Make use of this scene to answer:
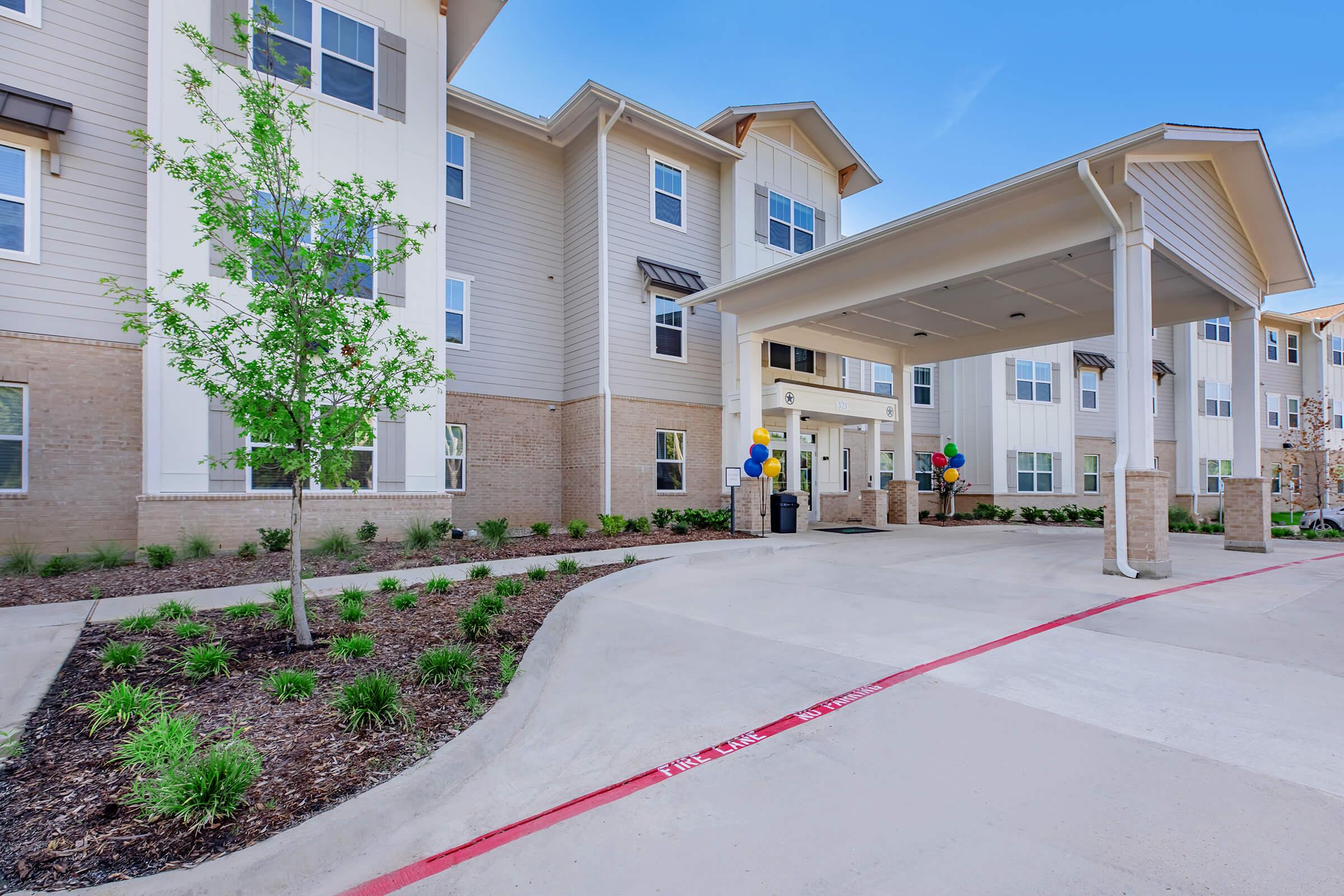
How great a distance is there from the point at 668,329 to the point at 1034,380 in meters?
15.5

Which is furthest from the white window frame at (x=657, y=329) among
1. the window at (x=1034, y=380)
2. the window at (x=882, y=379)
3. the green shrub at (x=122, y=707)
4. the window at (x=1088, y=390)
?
the window at (x=1088, y=390)

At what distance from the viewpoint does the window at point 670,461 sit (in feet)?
54.1

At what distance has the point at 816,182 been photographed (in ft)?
63.5

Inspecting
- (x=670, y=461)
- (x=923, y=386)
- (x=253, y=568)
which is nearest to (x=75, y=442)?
(x=253, y=568)

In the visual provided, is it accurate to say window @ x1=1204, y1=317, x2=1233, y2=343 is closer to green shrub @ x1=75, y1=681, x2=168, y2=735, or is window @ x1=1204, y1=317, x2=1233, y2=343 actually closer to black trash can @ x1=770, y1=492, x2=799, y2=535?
black trash can @ x1=770, y1=492, x2=799, y2=535

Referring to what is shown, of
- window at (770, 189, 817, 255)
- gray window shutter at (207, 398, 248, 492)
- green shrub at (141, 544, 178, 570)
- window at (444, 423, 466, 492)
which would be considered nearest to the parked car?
window at (770, 189, 817, 255)

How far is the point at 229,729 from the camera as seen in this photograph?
12.3 ft

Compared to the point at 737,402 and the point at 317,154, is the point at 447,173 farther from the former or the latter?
the point at 737,402

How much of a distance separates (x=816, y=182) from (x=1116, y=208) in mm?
10802

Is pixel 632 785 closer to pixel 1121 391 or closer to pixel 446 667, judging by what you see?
pixel 446 667

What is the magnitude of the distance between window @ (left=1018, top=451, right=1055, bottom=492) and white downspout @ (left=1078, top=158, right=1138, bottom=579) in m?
15.4

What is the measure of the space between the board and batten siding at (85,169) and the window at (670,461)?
10588mm

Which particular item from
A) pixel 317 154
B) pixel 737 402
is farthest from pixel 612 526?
pixel 317 154

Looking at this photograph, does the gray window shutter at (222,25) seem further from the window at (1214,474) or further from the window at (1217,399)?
the window at (1214,474)
